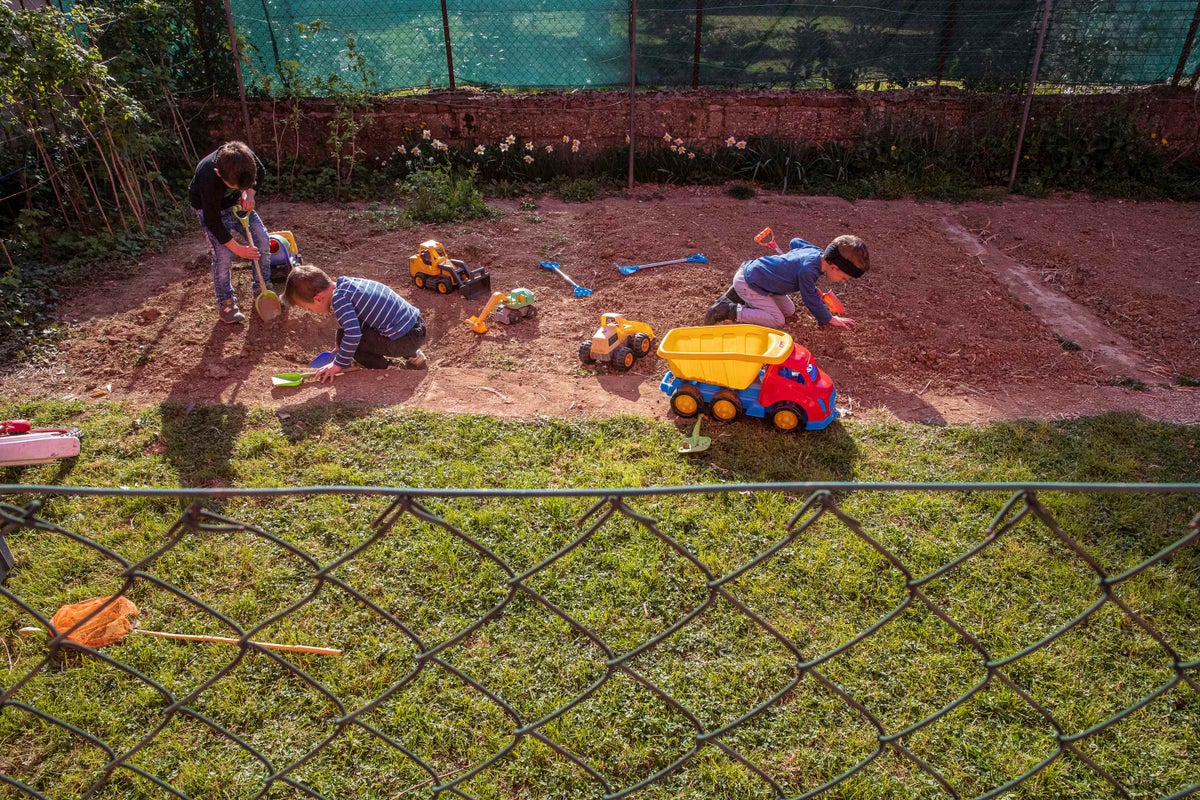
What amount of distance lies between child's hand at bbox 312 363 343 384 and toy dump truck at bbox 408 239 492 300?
1.45 metres

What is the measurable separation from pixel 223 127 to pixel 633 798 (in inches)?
372

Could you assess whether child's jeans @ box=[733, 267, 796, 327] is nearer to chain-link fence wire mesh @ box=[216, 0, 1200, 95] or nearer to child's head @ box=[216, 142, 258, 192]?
child's head @ box=[216, 142, 258, 192]

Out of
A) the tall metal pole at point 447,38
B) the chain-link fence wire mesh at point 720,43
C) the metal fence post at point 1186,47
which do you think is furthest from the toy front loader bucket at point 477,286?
the metal fence post at point 1186,47

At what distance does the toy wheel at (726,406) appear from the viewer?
4.88 m

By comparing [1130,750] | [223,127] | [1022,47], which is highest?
[1022,47]

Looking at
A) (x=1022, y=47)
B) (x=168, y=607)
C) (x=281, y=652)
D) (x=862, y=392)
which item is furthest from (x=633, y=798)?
(x=1022, y=47)

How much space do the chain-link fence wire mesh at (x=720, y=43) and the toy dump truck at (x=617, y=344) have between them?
5.31m

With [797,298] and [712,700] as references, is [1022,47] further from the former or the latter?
[712,700]

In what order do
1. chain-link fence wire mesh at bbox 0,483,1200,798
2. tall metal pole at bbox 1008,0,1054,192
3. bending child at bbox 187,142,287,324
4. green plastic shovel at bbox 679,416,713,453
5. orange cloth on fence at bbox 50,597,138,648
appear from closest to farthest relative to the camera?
1. chain-link fence wire mesh at bbox 0,483,1200,798
2. orange cloth on fence at bbox 50,597,138,648
3. green plastic shovel at bbox 679,416,713,453
4. bending child at bbox 187,142,287,324
5. tall metal pole at bbox 1008,0,1054,192

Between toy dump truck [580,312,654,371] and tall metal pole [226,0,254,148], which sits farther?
tall metal pole [226,0,254,148]

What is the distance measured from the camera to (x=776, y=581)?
12.2 feet

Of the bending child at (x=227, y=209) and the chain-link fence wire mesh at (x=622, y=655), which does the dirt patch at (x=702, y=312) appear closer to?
the bending child at (x=227, y=209)

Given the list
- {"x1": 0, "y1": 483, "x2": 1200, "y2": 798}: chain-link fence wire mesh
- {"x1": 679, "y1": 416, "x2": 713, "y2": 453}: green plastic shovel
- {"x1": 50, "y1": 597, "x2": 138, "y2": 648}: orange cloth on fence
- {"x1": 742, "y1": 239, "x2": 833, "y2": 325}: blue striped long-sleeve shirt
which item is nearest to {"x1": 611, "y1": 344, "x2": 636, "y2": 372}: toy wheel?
{"x1": 679, "y1": 416, "x2": 713, "y2": 453}: green plastic shovel

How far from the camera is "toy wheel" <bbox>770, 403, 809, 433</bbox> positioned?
188 inches
